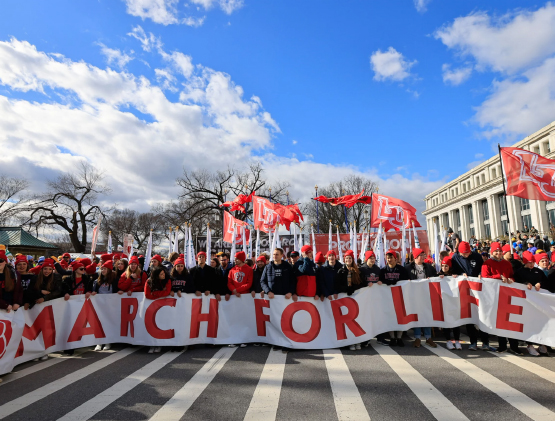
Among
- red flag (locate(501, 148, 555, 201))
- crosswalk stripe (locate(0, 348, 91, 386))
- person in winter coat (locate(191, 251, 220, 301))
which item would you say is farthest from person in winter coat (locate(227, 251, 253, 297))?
red flag (locate(501, 148, 555, 201))

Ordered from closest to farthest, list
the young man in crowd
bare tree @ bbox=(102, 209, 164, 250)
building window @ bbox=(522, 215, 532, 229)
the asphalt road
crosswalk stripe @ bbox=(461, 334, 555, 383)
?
the asphalt road → crosswalk stripe @ bbox=(461, 334, 555, 383) → the young man in crowd → building window @ bbox=(522, 215, 532, 229) → bare tree @ bbox=(102, 209, 164, 250)

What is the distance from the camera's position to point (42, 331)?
6.59m

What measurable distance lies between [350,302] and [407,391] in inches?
107

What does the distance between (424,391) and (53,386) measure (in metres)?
4.97

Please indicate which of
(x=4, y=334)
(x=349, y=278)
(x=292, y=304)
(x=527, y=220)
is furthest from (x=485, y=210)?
(x=4, y=334)

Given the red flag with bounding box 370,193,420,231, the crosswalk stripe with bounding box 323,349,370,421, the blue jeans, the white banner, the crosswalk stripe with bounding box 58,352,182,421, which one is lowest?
the crosswalk stripe with bounding box 323,349,370,421

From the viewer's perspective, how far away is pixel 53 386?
4.89 meters

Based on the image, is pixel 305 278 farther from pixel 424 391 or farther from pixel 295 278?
pixel 424 391

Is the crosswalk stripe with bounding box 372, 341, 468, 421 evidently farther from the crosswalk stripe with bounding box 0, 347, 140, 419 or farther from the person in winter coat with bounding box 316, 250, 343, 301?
the crosswalk stripe with bounding box 0, 347, 140, 419

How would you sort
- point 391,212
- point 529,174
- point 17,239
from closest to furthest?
1. point 529,174
2. point 391,212
3. point 17,239

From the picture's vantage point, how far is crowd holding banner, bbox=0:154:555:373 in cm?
659

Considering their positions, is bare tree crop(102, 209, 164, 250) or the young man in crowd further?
bare tree crop(102, 209, 164, 250)

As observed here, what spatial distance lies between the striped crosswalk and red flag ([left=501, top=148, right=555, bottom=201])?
437 cm

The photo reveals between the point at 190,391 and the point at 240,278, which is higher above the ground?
the point at 240,278
